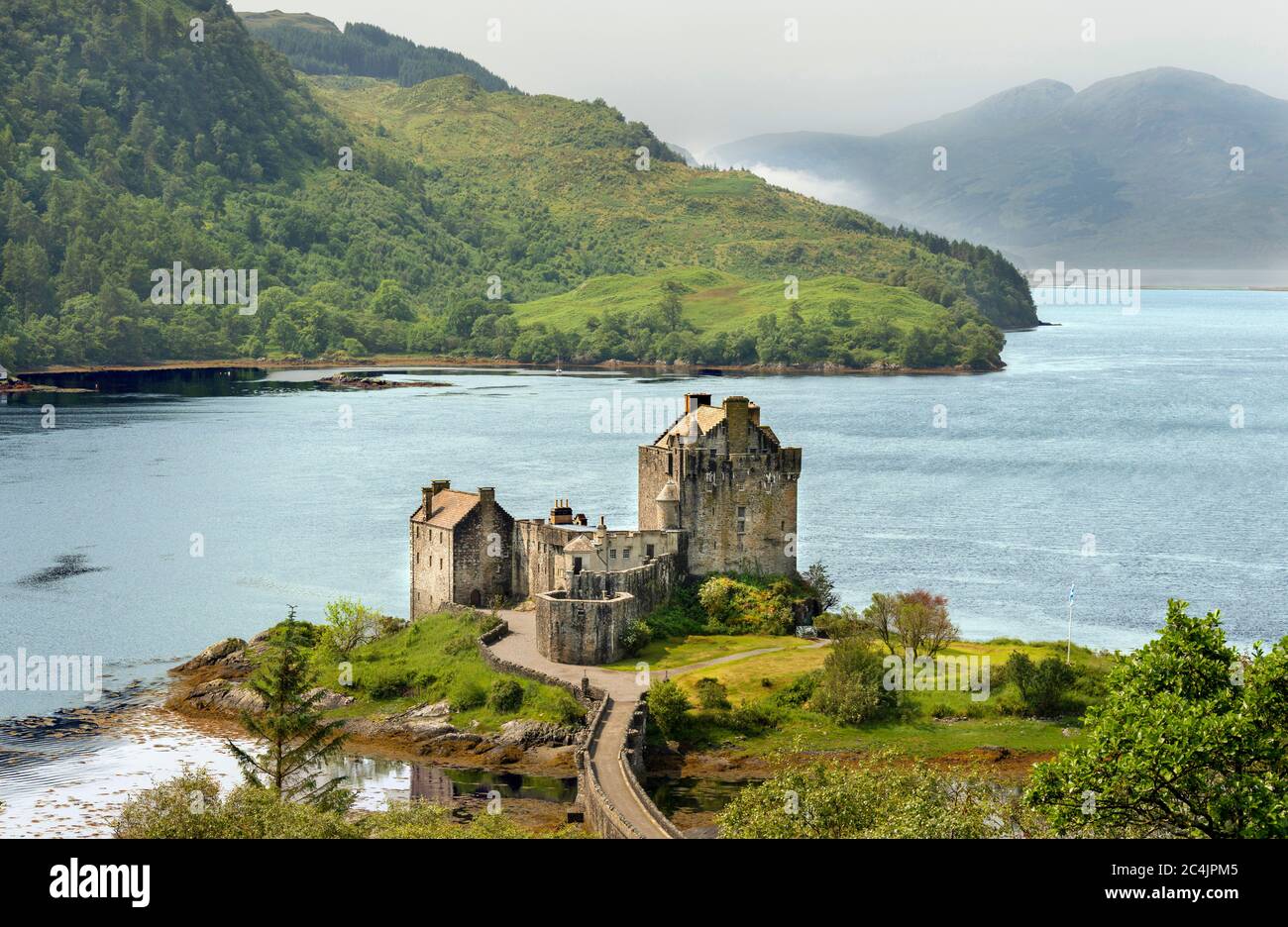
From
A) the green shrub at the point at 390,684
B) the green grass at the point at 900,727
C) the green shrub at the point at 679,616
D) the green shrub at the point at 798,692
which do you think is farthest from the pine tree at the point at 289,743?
the green shrub at the point at 798,692

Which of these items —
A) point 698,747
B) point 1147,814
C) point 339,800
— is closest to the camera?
point 1147,814

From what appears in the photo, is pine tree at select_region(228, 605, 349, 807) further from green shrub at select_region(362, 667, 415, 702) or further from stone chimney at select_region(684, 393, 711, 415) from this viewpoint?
Result: stone chimney at select_region(684, 393, 711, 415)

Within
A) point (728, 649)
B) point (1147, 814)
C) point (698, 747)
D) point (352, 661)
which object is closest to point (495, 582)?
point (352, 661)

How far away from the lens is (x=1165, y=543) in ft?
391

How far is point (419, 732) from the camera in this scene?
7250cm

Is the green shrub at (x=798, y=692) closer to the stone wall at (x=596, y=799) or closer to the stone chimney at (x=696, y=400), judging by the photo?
the stone wall at (x=596, y=799)

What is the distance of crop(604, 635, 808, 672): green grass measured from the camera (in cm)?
7488

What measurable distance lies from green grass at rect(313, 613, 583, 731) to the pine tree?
5.74 m

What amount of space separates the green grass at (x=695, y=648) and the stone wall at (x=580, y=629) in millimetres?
979

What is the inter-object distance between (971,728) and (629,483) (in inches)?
2935

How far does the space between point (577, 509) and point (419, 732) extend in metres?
51.8

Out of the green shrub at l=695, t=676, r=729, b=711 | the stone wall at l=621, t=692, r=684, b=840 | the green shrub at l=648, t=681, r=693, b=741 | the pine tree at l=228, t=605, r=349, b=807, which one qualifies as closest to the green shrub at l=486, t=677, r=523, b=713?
the stone wall at l=621, t=692, r=684, b=840

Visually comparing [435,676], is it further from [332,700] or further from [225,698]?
[225,698]
